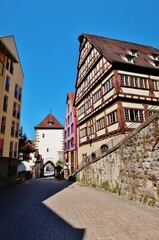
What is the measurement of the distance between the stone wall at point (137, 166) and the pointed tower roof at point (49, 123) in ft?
100

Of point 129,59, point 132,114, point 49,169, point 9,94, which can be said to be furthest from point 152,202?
point 49,169

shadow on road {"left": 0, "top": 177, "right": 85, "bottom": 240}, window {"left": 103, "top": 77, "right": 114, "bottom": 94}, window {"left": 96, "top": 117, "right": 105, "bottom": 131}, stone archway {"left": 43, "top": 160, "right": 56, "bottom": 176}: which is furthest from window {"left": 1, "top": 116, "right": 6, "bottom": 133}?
stone archway {"left": 43, "top": 160, "right": 56, "bottom": 176}

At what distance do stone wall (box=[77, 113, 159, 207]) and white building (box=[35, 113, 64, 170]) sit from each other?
2880 centimetres

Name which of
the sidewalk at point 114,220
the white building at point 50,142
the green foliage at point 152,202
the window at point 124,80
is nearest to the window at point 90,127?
the window at point 124,80

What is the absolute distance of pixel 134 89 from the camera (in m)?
17.3

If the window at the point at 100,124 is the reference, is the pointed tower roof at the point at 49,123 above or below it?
above

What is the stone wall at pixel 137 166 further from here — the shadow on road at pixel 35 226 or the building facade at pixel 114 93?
the shadow on road at pixel 35 226

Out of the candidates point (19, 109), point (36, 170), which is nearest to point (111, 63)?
point (19, 109)

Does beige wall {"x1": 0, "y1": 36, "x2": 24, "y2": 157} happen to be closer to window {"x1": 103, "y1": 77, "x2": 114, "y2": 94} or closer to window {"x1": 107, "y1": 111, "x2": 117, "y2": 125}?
window {"x1": 103, "y1": 77, "x2": 114, "y2": 94}

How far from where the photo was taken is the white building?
133 ft

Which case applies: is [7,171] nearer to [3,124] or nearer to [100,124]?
[3,124]

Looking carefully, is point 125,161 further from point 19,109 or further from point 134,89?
point 19,109

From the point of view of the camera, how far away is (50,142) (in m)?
41.1

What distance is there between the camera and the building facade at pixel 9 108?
1766 centimetres
